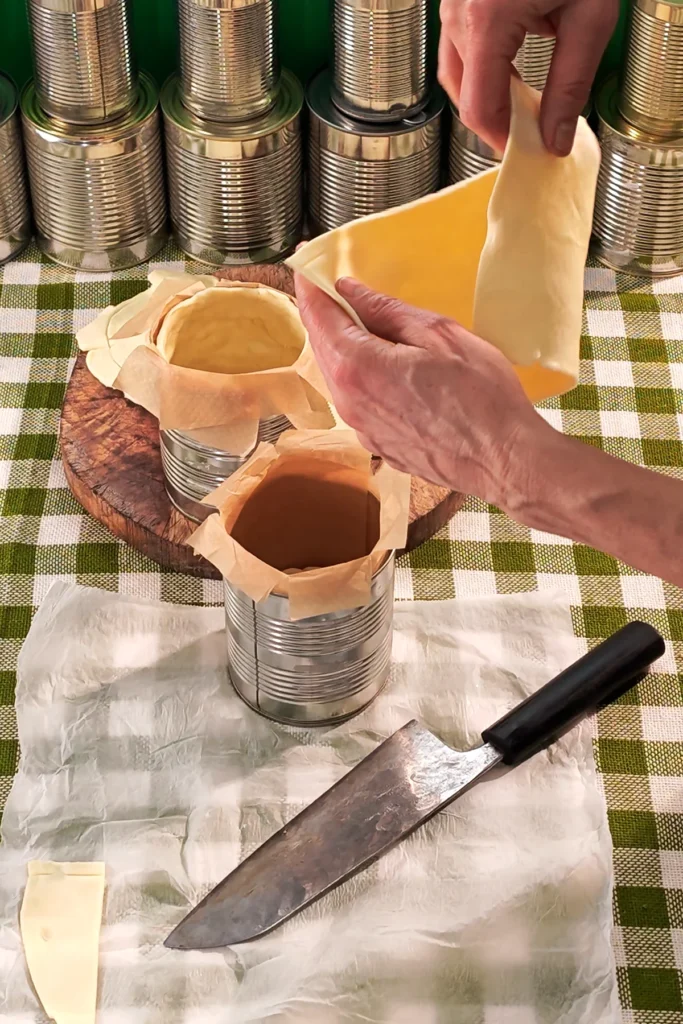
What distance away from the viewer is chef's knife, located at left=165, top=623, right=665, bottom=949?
93 cm

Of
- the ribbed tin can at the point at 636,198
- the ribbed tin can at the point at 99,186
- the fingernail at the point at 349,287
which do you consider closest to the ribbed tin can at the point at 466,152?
the ribbed tin can at the point at 636,198

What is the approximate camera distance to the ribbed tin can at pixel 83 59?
1270 millimetres

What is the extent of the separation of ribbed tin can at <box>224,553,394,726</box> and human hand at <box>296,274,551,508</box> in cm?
13

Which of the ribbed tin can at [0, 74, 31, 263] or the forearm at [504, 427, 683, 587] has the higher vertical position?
the forearm at [504, 427, 683, 587]

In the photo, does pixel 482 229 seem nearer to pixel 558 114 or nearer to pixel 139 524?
pixel 558 114

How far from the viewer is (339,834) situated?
954mm

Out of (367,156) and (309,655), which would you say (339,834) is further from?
(367,156)

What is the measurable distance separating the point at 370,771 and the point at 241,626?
0.47 feet

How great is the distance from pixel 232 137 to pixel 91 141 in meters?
0.14

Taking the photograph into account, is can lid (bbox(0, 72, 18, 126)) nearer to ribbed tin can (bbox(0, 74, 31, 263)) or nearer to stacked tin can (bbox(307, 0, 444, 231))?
ribbed tin can (bbox(0, 74, 31, 263))

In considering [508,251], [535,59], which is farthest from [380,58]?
[508,251]

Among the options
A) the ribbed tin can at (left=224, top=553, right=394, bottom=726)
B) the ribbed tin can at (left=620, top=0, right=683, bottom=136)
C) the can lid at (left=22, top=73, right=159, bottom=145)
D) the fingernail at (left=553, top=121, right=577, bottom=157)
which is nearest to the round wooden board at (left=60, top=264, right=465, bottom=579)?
the ribbed tin can at (left=224, top=553, right=394, bottom=726)

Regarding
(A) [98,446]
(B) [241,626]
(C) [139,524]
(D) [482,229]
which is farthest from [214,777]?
(D) [482,229]

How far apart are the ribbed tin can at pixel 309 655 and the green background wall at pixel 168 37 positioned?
2.42ft
